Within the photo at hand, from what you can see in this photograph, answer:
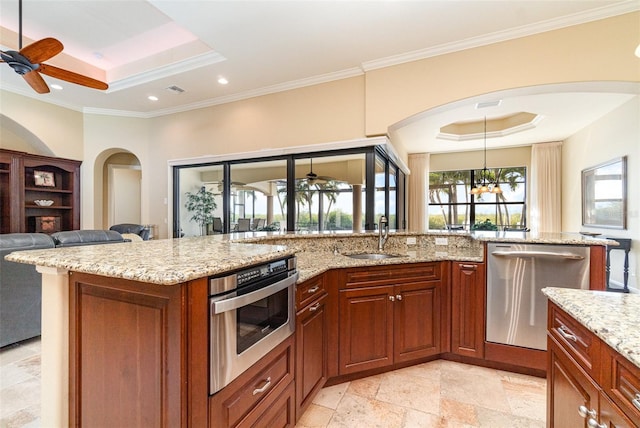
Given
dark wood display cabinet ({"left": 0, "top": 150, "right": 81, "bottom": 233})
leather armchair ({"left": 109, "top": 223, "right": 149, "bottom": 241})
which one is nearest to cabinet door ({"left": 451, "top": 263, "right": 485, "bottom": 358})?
leather armchair ({"left": 109, "top": 223, "right": 149, "bottom": 241})

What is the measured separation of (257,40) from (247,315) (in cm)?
286

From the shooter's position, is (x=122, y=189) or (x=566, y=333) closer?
(x=566, y=333)

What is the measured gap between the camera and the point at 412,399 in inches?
78.2

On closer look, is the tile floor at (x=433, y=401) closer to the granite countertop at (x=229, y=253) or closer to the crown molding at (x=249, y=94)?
the granite countertop at (x=229, y=253)

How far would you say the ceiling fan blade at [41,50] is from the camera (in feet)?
7.73

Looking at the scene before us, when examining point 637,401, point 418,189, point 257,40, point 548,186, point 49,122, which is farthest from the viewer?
point 418,189

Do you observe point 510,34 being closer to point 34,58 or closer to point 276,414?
point 276,414

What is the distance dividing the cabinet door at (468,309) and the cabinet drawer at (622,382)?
1.61m

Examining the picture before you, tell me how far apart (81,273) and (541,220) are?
807 centimetres

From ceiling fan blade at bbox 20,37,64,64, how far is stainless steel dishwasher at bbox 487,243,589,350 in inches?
159

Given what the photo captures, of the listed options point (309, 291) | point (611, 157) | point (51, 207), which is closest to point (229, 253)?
point (309, 291)

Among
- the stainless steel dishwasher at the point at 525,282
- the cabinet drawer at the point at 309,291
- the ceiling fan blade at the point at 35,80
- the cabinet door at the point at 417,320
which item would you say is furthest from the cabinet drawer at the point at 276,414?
the ceiling fan blade at the point at 35,80

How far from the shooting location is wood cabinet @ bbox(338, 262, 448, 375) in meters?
2.12

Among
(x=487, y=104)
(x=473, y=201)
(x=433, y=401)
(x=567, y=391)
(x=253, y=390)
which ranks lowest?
(x=433, y=401)
